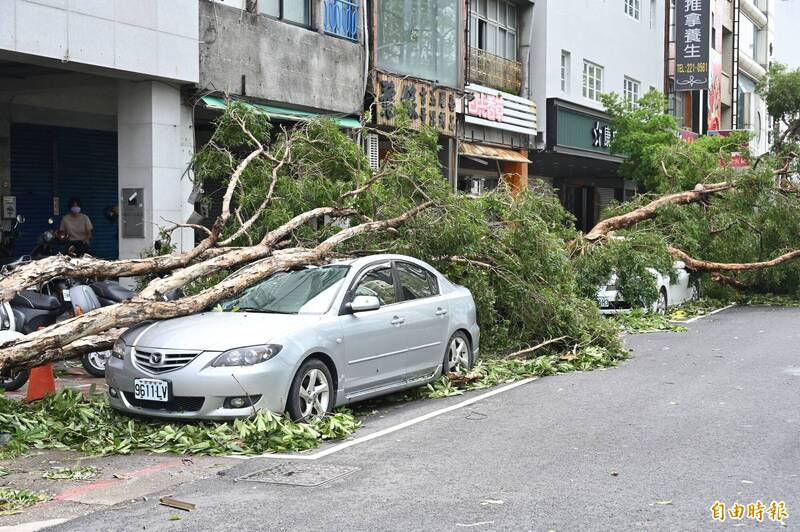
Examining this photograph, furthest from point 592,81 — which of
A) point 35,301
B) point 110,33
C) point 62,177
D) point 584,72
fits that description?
point 35,301

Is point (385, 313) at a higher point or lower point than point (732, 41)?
lower

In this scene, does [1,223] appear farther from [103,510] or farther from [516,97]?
[516,97]

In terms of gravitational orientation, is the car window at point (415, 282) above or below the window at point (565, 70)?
below

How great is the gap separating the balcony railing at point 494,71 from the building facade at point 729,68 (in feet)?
28.0

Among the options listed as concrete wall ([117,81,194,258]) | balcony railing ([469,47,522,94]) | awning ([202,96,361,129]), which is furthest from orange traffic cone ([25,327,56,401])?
balcony railing ([469,47,522,94])

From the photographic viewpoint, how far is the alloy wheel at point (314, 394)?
8602 millimetres

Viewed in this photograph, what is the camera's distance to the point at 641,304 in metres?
18.0

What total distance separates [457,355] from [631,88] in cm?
2819

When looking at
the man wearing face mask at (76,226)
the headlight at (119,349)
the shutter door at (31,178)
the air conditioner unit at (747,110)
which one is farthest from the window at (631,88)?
the headlight at (119,349)

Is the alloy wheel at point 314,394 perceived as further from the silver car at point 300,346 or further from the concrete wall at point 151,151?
the concrete wall at point 151,151

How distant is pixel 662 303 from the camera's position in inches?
758

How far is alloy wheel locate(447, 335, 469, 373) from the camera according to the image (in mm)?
10961

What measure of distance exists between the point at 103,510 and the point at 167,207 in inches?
402

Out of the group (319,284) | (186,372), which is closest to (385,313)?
(319,284)
